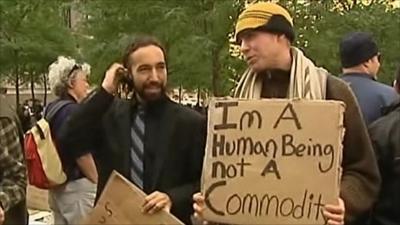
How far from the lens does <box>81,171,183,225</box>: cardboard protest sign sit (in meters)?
3.80

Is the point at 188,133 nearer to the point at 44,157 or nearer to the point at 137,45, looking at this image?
the point at 137,45

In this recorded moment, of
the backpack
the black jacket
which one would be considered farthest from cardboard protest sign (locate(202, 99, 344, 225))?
the backpack

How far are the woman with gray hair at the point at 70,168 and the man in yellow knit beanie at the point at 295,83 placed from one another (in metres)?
2.86

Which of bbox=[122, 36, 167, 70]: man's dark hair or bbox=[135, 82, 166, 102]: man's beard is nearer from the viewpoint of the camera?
bbox=[135, 82, 166, 102]: man's beard

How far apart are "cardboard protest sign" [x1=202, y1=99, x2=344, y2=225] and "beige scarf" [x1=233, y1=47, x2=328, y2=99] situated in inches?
5.7

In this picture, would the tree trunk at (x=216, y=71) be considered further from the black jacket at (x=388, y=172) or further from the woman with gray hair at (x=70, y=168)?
the black jacket at (x=388, y=172)

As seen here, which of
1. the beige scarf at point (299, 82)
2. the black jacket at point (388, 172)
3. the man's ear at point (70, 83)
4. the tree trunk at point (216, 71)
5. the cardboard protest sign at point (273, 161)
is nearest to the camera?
the cardboard protest sign at point (273, 161)

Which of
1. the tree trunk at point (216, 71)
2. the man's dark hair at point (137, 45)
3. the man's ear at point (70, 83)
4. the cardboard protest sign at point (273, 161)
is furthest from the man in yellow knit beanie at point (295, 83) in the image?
the tree trunk at point (216, 71)

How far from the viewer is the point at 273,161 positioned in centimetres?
334

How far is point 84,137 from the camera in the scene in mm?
4586

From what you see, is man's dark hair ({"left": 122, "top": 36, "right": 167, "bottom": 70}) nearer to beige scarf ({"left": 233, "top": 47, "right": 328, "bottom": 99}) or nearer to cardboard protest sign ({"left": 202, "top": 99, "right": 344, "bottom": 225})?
beige scarf ({"left": 233, "top": 47, "right": 328, "bottom": 99})

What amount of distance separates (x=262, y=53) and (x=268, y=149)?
0.38 metres

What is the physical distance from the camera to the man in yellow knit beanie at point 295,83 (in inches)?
138

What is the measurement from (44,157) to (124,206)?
8.84ft
